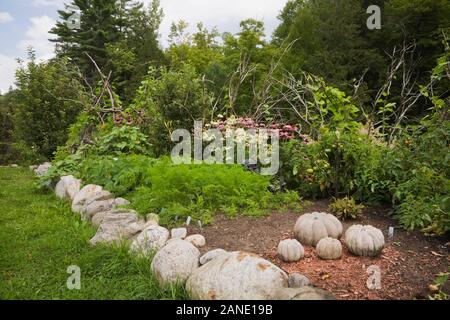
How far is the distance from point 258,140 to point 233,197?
150 centimetres

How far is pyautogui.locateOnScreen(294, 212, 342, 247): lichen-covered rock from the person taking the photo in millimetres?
3340

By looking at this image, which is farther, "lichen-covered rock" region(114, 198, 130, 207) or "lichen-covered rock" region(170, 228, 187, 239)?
"lichen-covered rock" region(114, 198, 130, 207)

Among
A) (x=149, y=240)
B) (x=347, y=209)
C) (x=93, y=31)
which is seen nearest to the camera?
(x=149, y=240)

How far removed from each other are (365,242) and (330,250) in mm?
297

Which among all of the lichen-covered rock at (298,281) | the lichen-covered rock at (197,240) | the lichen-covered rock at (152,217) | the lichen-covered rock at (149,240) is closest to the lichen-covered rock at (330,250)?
the lichen-covered rock at (298,281)

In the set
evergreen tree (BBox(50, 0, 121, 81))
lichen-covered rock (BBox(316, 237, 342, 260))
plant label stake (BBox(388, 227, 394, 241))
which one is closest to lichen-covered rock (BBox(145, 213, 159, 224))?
lichen-covered rock (BBox(316, 237, 342, 260))

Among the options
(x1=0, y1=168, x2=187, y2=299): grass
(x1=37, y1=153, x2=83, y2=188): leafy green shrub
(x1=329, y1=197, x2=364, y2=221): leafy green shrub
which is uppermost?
(x1=37, y1=153, x2=83, y2=188): leafy green shrub

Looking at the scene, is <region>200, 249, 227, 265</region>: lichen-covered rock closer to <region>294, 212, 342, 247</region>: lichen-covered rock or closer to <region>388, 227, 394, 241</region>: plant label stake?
<region>294, 212, 342, 247</region>: lichen-covered rock

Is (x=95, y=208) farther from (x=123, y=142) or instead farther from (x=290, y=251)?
(x=290, y=251)

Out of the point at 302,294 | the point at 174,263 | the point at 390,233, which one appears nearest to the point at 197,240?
the point at 174,263

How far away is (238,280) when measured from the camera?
7.96ft

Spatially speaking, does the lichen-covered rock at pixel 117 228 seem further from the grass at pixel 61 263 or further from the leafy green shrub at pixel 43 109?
the leafy green shrub at pixel 43 109

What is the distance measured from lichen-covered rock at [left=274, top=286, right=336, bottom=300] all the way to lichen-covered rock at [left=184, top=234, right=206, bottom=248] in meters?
1.19
